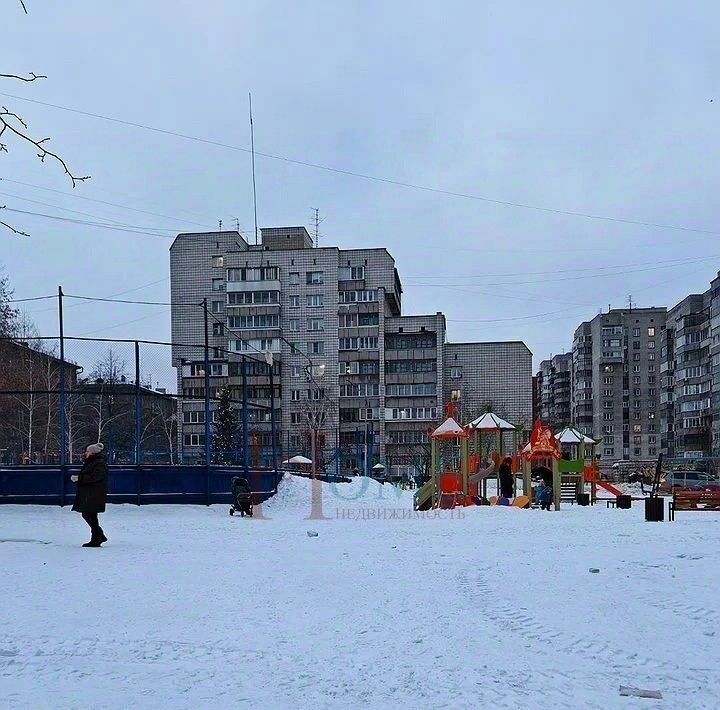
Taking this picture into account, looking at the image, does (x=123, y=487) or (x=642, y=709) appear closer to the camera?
(x=642, y=709)

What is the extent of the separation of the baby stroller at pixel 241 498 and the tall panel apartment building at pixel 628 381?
121067mm

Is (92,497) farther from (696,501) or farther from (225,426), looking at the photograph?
(225,426)

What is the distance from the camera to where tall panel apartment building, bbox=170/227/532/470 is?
76.8 m

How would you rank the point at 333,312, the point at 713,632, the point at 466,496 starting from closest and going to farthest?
1. the point at 713,632
2. the point at 466,496
3. the point at 333,312

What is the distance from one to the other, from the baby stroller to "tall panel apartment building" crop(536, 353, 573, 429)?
5537 inches

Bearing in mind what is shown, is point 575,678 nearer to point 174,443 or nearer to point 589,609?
point 589,609

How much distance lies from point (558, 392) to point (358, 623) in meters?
164

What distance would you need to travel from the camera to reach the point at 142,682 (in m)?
6.18

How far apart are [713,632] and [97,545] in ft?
31.2

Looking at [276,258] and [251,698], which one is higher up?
[276,258]

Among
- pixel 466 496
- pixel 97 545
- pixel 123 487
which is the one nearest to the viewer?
pixel 97 545

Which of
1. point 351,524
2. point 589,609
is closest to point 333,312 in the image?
point 351,524

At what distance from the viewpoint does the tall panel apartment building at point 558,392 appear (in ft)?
544

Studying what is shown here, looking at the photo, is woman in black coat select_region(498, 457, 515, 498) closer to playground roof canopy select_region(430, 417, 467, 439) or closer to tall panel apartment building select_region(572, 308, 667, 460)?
playground roof canopy select_region(430, 417, 467, 439)
